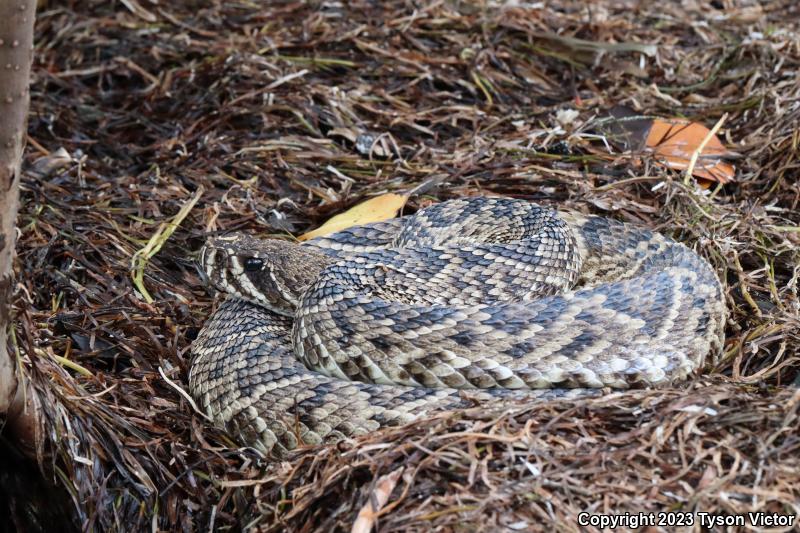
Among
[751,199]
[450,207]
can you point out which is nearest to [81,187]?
[450,207]

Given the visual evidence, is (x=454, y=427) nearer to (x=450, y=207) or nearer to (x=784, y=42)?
(x=450, y=207)

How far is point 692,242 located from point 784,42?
2.47 m

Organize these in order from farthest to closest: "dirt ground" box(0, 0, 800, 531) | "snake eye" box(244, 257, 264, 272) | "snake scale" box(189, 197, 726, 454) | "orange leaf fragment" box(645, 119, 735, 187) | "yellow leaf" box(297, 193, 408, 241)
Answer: "orange leaf fragment" box(645, 119, 735, 187), "yellow leaf" box(297, 193, 408, 241), "snake eye" box(244, 257, 264, 272), "snake scale" box(189, 197, 726, 454), "dirt ground" box(0, 0, 800, 531)

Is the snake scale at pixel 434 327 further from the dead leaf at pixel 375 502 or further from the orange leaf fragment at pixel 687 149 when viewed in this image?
the orange leaf fragment at pixel 687 149

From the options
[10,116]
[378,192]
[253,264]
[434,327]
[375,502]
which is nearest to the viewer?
[10,116]

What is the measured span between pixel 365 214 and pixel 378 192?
0.30m

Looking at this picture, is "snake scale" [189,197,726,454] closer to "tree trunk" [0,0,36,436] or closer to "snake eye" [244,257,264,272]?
"snake eye" [244,257,264,272]

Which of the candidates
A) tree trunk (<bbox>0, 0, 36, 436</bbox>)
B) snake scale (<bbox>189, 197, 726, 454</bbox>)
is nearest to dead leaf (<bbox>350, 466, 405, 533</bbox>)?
snake scale (<bbox>189, 197, 726, 454</bbox>)

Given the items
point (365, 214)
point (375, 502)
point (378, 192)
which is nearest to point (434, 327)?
point (375, 502)

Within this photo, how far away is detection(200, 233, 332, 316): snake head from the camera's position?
5055 millimetres

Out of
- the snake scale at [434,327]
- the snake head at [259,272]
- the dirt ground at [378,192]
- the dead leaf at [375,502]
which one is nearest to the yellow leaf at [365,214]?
the dirt ground at [378,192]

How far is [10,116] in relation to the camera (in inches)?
128

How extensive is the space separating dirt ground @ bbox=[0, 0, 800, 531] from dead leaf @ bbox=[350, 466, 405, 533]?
15 millimetres

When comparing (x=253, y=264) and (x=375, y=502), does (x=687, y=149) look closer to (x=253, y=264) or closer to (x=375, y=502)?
(x=253, y=264)
